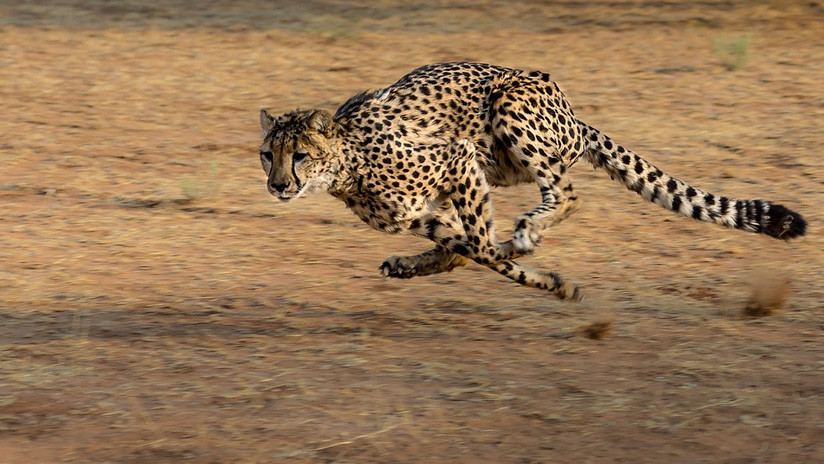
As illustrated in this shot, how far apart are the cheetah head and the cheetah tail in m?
1.59

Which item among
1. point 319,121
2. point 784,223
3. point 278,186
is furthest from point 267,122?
point 784,223

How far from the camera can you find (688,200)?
23.0 ft

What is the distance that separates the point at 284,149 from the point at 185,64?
6793 millimetres

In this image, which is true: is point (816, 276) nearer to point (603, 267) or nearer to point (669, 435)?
point (603, 267)

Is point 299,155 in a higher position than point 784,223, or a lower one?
higher

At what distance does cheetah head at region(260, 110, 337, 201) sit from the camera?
6.14m

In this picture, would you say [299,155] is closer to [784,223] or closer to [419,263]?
[419,263]

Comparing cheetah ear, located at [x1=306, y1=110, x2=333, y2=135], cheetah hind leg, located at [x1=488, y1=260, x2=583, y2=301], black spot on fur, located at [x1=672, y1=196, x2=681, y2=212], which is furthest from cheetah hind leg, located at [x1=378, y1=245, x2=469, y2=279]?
black spot on fur, located at [x1=672, y1=196, x2=681, y2=212]

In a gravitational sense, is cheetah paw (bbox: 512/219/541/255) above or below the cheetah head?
below

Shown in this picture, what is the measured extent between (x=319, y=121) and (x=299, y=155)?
7.6 inches

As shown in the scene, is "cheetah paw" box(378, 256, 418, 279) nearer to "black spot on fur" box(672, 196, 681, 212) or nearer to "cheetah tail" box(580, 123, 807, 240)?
"cheetah tail" box(580, 123, 807, 240)

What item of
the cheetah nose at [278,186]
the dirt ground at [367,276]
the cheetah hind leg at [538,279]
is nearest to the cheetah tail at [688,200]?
the dirt ground at [367,276]

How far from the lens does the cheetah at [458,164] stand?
6316 millimetres

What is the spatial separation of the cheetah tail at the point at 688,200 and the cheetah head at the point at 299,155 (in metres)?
1.59
